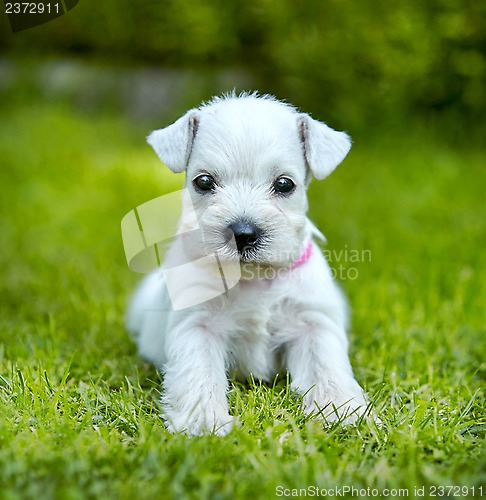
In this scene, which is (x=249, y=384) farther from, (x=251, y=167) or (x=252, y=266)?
(x=251, y=167)

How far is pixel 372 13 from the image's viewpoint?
950 centimetres

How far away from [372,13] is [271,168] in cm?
713

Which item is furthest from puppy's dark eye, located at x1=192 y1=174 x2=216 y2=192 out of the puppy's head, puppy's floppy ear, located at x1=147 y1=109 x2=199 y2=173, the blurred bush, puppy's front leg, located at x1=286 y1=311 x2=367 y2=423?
the blurred bush

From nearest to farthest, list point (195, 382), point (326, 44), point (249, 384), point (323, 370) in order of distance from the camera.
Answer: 1. point (195, 382)
2. point (323, 370)
3. point (249, 384)
4. point (326, 44)

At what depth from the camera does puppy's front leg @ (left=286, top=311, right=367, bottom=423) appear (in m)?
3.11

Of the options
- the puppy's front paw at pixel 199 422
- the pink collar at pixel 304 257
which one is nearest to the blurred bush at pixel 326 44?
the pink collar at pixel 304 257

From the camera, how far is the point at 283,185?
10.7ft

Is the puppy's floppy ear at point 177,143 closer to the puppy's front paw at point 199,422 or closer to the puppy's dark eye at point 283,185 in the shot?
the puppy's dark eye at point 283,185

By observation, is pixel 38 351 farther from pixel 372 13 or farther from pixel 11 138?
pixel 372 13

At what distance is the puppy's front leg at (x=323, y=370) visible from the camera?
311cm

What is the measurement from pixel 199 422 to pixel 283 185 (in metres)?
1.16

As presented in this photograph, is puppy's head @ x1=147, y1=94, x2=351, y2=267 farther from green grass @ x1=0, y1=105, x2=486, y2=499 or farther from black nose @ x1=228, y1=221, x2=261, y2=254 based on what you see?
green grass @ x1=0, y1=105, x2=486, y2=499

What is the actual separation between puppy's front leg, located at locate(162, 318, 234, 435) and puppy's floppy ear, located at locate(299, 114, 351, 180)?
95cm

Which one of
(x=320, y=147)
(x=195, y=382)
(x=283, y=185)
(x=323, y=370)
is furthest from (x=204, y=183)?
(x=323, y=370)
